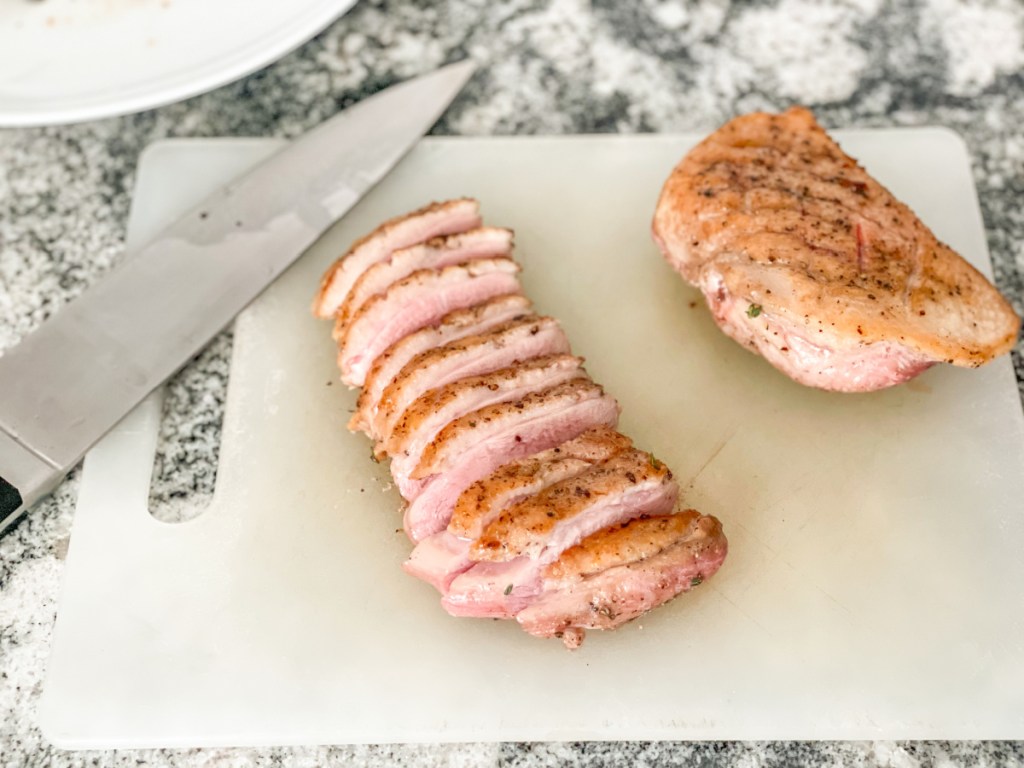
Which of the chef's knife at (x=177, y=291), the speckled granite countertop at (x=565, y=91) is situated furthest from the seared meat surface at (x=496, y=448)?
the speckled granite countertop at (x=565, y=91)

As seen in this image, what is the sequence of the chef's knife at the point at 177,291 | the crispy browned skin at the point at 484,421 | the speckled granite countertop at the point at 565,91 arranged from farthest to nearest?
1. the speckled granite countertop at the point at 565,91
2. the chef's knife at the point at 177,291
3. the crispy browned skin at the point at 484,421

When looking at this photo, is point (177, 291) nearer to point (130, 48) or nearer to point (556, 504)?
point (130, 48)

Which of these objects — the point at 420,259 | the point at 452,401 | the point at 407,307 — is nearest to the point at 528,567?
the point at 452,401

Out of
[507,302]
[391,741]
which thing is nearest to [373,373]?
[507,302]

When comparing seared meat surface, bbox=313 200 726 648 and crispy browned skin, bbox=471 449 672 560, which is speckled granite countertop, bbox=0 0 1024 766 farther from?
crispy browned skin, bbox=471 449 672 560

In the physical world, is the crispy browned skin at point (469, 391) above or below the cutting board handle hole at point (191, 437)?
below

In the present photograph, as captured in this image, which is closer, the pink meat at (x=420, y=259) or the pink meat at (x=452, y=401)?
the pink meat at (x=452, y=401)

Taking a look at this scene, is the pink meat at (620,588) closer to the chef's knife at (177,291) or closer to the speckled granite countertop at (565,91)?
the speckled granite countertop at (565,91)

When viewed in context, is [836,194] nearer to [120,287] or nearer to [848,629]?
[848,629]
